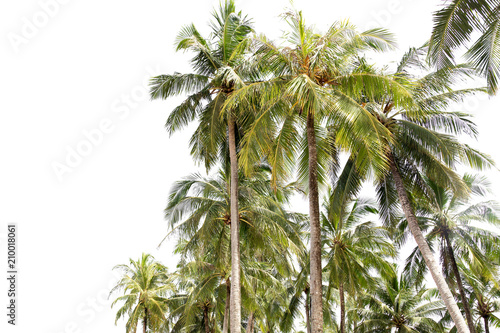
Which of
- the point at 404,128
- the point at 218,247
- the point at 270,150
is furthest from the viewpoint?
the point at 218,247

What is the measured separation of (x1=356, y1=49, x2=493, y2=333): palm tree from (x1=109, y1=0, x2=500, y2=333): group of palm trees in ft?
0.13

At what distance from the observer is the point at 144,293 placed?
24531mm

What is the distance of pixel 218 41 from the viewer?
14.6m

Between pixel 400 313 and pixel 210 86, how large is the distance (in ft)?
58.5

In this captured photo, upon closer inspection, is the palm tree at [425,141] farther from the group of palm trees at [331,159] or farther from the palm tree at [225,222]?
the palm tree at [225,222]

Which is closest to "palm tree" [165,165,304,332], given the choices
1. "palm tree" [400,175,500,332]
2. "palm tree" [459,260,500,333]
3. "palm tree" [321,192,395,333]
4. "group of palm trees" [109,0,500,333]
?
"group of palm trees" [109,0,500,333]

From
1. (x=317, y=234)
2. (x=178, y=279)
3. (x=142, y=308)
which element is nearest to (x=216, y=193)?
(x=317, y=234)

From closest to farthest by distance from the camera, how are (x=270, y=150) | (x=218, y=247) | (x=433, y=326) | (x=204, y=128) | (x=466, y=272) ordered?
(x=270, y=150), (x=204, y=128), (x=218, y=247), (x=466, y=272), (x=433, y=326)

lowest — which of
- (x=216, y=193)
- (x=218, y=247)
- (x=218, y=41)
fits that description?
(x=218, y=247)

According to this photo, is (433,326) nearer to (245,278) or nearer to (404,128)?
(245,278)

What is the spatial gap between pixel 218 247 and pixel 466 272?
14.2 metres

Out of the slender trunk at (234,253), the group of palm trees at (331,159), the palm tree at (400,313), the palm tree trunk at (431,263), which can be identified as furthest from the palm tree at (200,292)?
the palm tree at (400,313)

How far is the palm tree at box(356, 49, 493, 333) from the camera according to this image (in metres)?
12.3

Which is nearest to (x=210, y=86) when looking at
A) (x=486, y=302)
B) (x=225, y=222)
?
(x=225, y=222)
